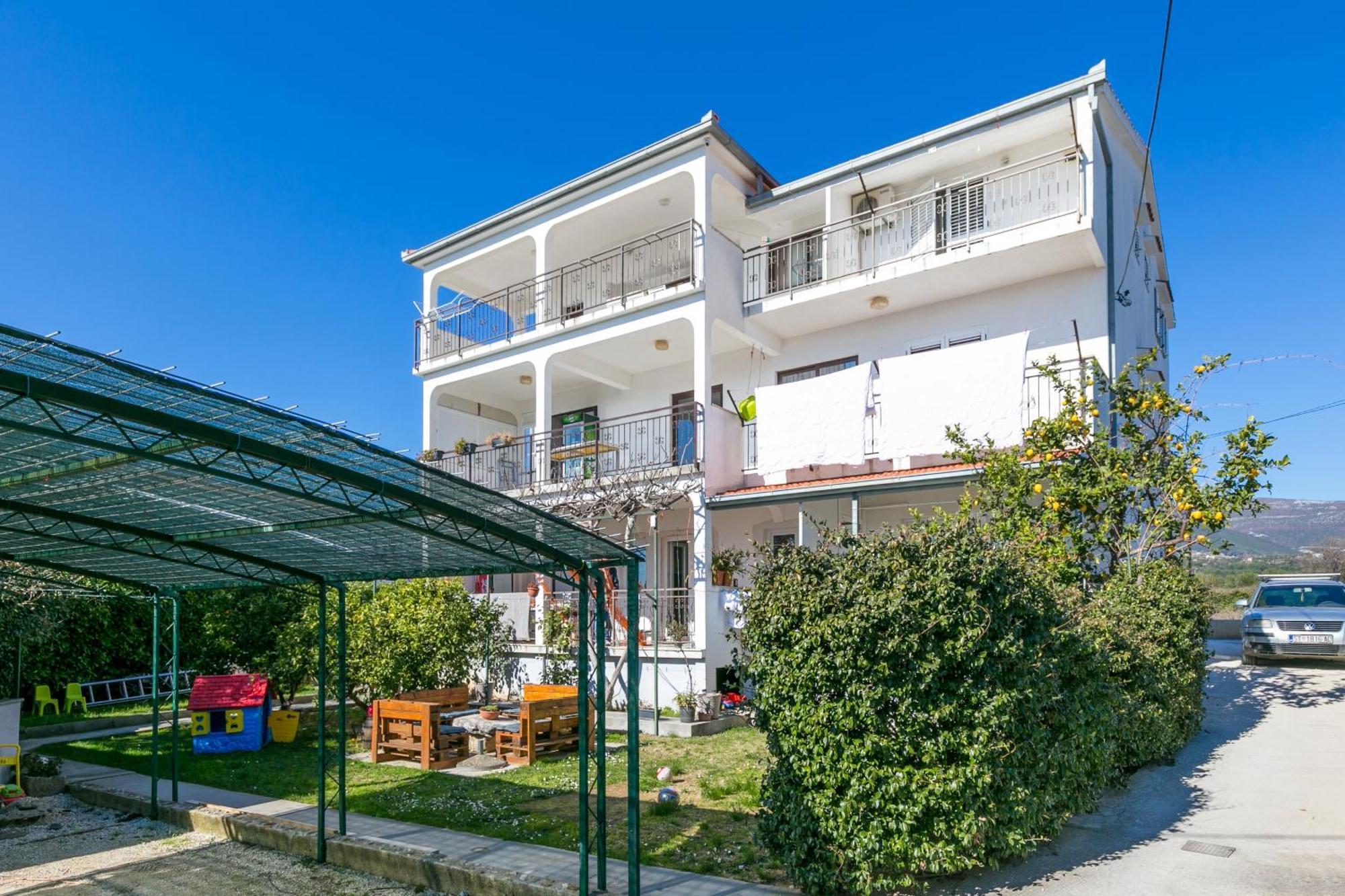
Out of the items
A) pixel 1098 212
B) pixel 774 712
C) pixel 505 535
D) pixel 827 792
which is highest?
pixel 1098 212

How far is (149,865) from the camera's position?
25.8 ft

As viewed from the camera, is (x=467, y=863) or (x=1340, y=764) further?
(x=1340, y=764)

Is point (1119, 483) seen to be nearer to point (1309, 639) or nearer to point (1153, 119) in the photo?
point (1153, 119)

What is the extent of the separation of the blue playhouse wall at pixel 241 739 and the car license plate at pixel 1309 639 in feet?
57.6

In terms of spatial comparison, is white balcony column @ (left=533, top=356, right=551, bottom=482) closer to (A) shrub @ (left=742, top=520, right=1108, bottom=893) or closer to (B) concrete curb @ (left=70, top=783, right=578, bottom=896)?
(B) concrete curb @ (left=70, top=783, right=578, bottom=896)

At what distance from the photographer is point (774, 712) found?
236 inches

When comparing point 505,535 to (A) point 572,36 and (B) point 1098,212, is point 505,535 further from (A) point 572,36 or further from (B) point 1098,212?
(A) point 572,36

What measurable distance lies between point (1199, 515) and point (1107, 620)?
14.1 feet

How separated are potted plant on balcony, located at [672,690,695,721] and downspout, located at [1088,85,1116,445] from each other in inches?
319

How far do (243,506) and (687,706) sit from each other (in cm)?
871

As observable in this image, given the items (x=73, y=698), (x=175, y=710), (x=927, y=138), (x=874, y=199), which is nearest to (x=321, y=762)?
(x=175, y=710)

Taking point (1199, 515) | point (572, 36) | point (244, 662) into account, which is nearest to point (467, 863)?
point (1199, 515)

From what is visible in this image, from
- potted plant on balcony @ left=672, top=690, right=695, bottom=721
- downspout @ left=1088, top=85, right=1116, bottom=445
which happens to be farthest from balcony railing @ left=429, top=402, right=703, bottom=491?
downspout @ left=1088, top=85, right=1116, bottom=445

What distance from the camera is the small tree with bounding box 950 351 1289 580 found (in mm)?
11547
